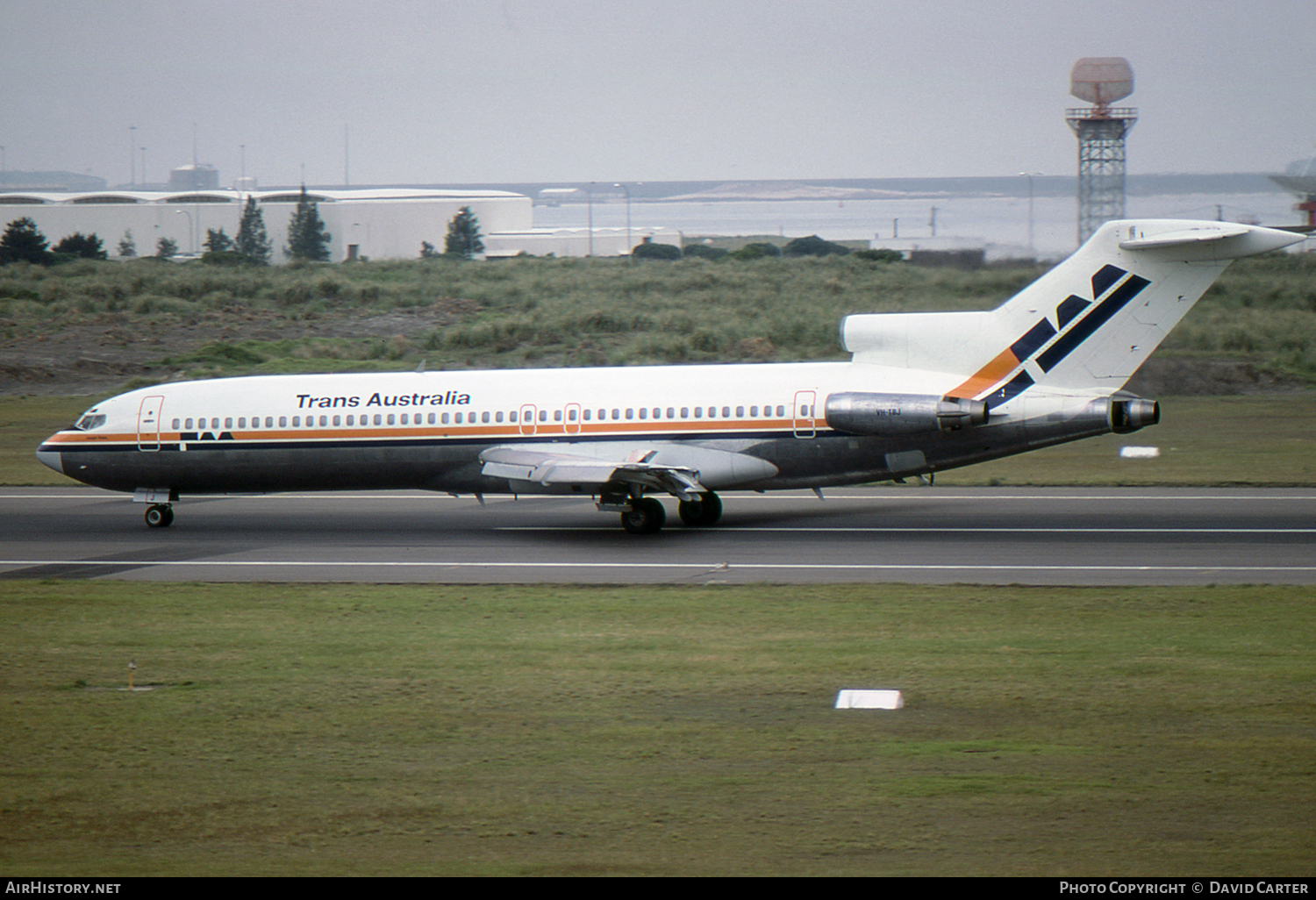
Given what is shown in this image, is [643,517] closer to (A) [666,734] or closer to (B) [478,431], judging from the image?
(B) [478,431]

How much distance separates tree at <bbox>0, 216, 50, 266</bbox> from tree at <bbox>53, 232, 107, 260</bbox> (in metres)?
5.27

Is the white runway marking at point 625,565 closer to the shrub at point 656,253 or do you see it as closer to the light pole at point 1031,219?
the light pole at point 1031,219

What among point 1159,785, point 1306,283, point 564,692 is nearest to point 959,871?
point 1159,785

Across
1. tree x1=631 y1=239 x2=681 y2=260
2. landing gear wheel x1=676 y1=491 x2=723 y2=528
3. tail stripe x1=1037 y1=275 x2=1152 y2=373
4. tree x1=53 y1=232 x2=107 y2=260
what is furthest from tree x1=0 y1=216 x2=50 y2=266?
tail stripe x1=1037 y1=275 x2=1152 y2=373

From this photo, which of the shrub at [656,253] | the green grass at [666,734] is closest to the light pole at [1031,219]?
the green grass at [666,734]

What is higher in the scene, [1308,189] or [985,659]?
[1308,189]

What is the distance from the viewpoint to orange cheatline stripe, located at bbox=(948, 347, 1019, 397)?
91.0ft

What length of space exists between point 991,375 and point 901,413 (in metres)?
2.09

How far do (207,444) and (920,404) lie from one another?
54.8ft

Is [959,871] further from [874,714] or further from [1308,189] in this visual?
[1308,189]

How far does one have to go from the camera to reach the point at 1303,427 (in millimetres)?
43125

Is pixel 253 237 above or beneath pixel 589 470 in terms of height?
above

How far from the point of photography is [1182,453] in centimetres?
3941

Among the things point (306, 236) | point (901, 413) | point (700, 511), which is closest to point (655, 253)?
point (306, 236)
